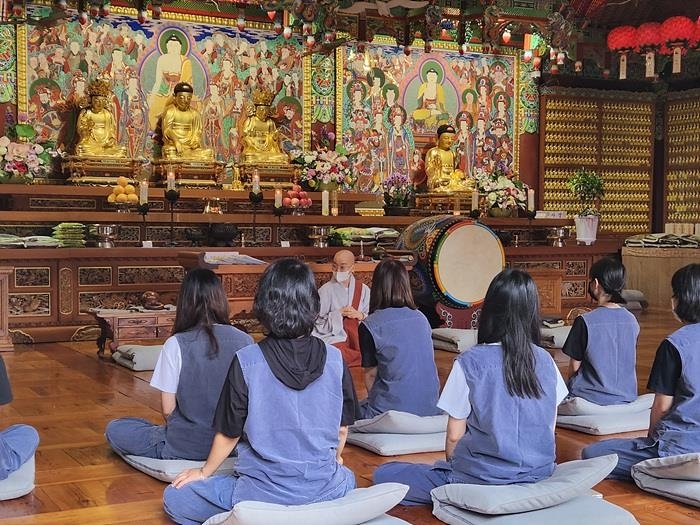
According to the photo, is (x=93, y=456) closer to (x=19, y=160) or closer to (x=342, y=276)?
(x=342, y=276)

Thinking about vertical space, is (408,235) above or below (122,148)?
below

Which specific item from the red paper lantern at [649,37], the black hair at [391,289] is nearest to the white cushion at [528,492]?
the black hair at [391,289]

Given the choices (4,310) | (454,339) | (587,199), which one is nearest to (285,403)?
(454,339)

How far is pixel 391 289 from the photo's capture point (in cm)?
483

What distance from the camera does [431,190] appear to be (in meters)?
13.2

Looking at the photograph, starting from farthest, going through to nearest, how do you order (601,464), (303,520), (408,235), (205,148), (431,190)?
(431,190) → (205,148) → (408,235) → (601,464) → (303,520)

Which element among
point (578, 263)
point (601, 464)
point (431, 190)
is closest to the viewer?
point (601, 464)

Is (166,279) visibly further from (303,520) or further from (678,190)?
(678,190)

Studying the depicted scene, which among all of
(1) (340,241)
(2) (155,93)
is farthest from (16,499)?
(2) (155,93)

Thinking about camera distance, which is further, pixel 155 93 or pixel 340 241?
pixel 155 93

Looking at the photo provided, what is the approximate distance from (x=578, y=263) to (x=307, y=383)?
27.7 ft

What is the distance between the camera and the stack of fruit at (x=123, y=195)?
9.52 metres

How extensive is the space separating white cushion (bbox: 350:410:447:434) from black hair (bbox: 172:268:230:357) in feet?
3.46

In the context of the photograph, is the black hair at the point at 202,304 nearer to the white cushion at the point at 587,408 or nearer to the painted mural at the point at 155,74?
the white cushion at the point at 587,408
